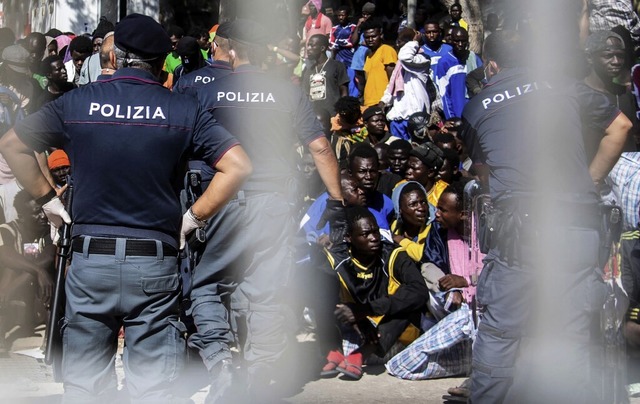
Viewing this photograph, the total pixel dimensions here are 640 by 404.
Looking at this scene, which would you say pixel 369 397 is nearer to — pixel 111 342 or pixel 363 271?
pixel 363 271

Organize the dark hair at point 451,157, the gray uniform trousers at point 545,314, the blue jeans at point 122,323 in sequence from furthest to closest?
the dark hair at point 451,157, the gray uniform trousers at point 545,314, the blue jeans at point 122,323

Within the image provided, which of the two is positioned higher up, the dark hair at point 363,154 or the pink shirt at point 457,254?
the dark hair at point 363,154

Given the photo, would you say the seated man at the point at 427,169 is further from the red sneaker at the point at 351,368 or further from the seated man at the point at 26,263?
the seated man at the point at 26,263


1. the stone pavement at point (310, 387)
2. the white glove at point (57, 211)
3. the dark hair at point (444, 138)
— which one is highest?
the dark hair at point (444, 138)

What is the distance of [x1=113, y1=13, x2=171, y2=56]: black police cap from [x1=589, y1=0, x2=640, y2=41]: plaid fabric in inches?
183

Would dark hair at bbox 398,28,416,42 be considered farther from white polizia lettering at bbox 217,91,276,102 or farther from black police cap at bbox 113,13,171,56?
black police cap at bbox 113,13,171,56

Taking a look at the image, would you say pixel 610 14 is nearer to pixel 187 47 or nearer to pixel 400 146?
pixel 400 146

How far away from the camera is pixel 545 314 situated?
4.69m

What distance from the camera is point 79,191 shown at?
4262mm

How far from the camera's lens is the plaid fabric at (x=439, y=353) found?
19.9 ft

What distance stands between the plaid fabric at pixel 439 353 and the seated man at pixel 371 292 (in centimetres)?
23

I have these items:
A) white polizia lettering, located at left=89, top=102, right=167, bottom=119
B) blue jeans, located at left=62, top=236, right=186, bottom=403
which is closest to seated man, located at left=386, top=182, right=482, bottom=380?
blue jeans, located at left=62, top=236, right=186, bottom=403

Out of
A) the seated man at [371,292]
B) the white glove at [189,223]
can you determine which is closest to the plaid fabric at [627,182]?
the seated man at [371,292]

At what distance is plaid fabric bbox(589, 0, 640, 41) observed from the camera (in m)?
8.00
